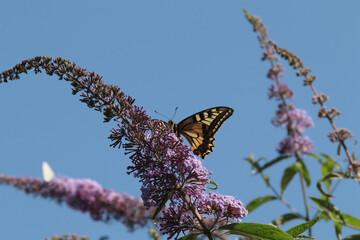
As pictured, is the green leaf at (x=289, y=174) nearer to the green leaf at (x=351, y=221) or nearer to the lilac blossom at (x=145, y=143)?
the green leaf at (x=351, y=221)

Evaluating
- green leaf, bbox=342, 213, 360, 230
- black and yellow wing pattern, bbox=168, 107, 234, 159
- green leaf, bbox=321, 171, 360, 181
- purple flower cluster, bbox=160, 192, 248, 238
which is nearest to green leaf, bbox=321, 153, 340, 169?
green leaf, bbox=342, 213, 360, 230

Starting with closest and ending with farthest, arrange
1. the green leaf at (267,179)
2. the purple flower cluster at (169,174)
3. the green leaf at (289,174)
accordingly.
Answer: the purple flower cluster at (169,174) → the green leaf at (289,174) → the green leaf at (267,179)

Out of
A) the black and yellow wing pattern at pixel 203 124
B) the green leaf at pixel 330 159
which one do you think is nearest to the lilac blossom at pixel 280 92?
the green leaf at pixel 330 159

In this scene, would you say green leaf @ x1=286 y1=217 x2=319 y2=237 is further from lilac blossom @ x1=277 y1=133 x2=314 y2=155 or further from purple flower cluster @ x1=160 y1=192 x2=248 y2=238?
lilac blossom @ x1=277 y1=133 x2=314 y2=155

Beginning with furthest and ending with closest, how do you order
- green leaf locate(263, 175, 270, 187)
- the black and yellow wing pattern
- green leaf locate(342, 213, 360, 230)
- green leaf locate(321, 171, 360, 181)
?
green leaf locate(263, 175, 270, 187) → green leaf locate(342, 213, 360, 230) → green leaf locate(321, 171, 360, 181) → the black and yellow wing pattern

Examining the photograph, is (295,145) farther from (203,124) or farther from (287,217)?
(203,124)

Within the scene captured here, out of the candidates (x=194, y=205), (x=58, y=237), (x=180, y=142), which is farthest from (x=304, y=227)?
(x=58, y=237)

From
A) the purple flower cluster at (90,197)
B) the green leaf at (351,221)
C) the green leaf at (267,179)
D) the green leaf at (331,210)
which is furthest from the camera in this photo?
the green leaf at (267,179)
